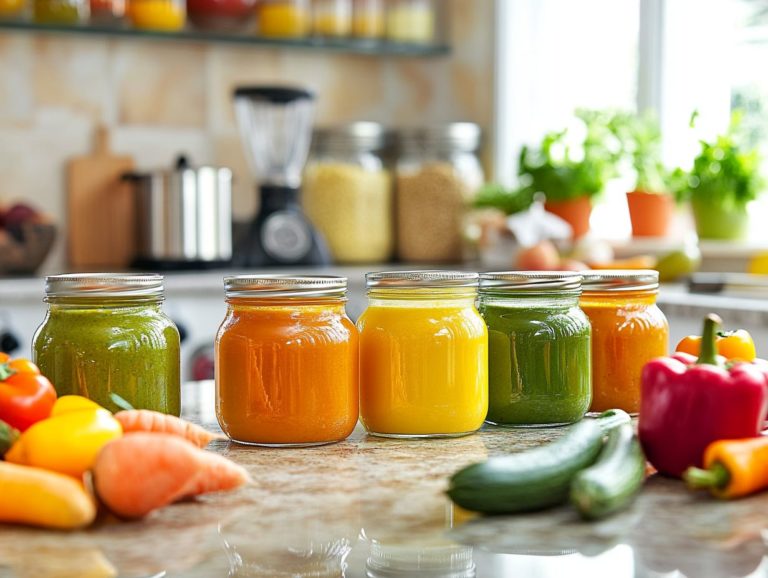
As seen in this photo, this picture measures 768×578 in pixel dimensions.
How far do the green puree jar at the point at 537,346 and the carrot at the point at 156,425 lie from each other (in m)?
0.33

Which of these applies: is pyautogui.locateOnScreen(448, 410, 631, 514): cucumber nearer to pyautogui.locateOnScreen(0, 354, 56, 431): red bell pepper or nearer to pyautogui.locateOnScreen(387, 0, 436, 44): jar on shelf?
pyautogui.locateOnScreen(0, 354, 56, 431): red bell pepper

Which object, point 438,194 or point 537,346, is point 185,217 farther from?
point 537,346

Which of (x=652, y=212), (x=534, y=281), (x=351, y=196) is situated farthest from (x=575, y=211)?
(x=534, y=281)

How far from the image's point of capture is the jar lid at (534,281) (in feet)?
3.69

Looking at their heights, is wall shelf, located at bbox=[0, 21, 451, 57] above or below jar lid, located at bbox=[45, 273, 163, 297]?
above

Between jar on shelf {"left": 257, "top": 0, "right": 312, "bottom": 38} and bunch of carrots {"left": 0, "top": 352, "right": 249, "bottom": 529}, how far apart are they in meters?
2.85

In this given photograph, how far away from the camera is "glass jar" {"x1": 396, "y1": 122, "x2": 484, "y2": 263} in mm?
3551

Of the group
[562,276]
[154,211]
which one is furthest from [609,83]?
[562,276]

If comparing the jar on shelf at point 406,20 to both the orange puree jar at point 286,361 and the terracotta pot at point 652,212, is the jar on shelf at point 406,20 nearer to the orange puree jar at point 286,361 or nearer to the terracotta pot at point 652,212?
the terracotta pot at point 652,212

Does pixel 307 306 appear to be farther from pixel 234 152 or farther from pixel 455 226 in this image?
pixel 234 152

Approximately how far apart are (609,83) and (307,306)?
2.63 metres

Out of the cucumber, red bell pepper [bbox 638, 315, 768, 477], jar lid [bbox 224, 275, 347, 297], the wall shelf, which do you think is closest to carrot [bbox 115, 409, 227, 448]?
jar lid [bbox 224, 275, 347, 297]

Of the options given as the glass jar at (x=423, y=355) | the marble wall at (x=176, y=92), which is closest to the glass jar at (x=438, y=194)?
the marble wall at (x=176, y=92)

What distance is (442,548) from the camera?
0.74 m
